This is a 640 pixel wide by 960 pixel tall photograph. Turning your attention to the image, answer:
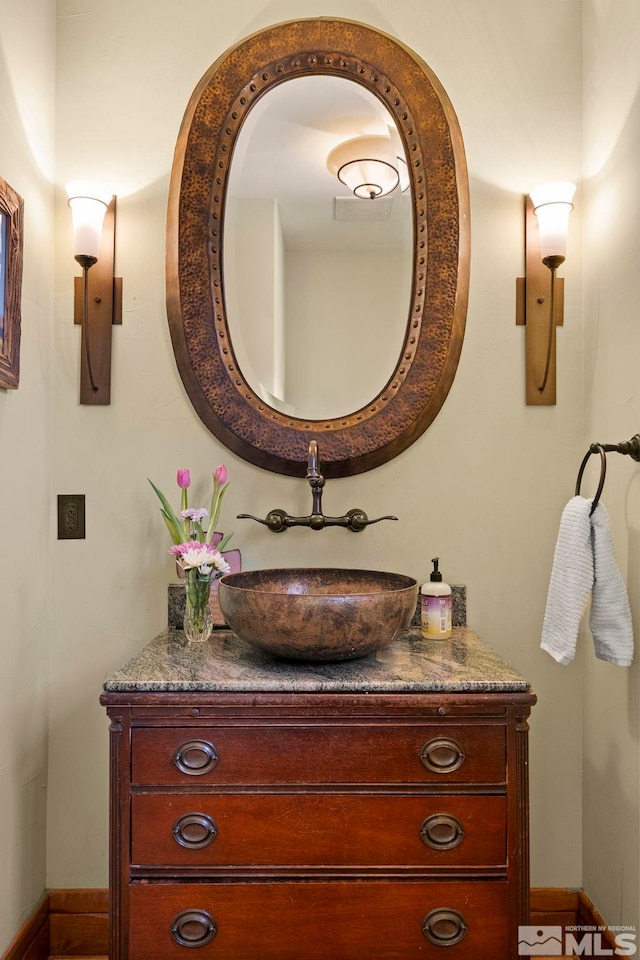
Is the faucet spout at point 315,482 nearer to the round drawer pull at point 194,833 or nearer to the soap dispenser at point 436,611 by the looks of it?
the soap dispenser at point 436,611

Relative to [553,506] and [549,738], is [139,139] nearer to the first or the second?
[553,506]

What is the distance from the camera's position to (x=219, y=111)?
176 cm

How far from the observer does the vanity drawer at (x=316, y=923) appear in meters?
1.24

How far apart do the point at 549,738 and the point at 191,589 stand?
1.01m

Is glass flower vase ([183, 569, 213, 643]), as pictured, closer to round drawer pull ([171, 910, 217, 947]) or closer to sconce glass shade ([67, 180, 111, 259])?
round drawer pull ([171, 910, 217, 947])

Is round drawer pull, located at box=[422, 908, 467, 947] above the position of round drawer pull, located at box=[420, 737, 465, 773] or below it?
below

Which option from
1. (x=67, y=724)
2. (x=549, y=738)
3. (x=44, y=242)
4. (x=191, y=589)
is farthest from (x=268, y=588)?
(x=44, y=242)

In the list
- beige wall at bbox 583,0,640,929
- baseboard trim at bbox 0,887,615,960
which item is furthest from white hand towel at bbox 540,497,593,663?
baseboard trim at bbox 0,887,615,960

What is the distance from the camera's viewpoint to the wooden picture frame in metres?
1.49

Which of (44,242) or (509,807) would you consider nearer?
(509,807)

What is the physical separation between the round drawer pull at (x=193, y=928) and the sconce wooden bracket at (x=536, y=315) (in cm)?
136

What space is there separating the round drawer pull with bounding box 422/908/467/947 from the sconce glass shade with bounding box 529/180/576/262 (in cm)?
145

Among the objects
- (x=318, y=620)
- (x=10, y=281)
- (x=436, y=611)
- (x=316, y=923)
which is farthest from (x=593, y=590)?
(x=10, y=281)

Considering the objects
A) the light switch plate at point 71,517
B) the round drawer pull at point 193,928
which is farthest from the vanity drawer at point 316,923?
the light switch plate at point 71,517
